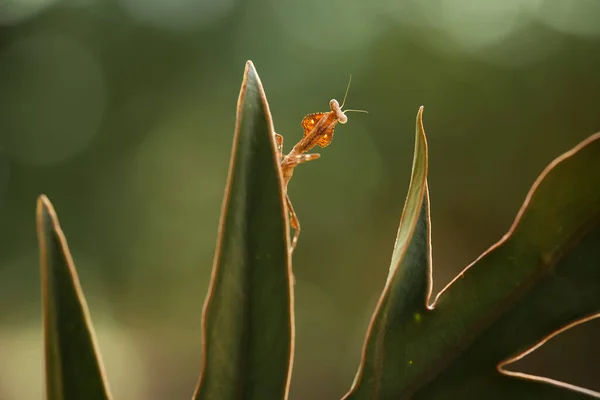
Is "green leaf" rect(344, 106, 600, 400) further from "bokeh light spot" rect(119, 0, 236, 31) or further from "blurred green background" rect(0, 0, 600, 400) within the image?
"bokeh light spot" rect(119, 0, 236, 31)

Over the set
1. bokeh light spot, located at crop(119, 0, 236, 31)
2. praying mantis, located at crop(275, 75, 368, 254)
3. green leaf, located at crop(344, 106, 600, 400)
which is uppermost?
bokeh light spot, located at crop(119, 0, 236, 31)

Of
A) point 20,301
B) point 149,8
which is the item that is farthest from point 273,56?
point 20,301

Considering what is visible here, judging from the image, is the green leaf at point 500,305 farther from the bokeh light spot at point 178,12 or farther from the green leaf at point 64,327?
the bokeh light spot at point 178,12

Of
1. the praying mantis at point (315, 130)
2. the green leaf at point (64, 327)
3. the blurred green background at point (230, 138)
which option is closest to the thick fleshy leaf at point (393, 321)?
the green leaf at point (64, 327)

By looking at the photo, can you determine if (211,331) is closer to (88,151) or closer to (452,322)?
(452,322)

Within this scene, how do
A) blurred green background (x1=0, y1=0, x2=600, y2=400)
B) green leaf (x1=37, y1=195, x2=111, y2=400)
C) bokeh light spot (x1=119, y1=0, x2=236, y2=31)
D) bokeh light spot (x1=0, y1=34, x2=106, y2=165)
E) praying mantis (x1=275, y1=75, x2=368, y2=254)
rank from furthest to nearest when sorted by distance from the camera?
bokeh light spot (x1=119, y1=0, x2=236, y2=31) < bokeh light spot (x1=0, y1=34, x2=106, y2=165) < blurred green background (x1=0, y1=0, x2=600, y2=400) < praying mantis (x1=275, y1=75, x2=368, y2=254) < green leaf (x1=37, y1=195, x2=111, y2=400)

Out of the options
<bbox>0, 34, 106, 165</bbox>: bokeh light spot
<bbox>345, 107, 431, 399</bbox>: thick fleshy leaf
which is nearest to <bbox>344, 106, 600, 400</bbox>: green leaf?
<bbox>345, 107, 431, 399</bbox>: thick fleshy leaf

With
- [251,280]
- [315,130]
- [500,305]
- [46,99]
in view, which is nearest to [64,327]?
[251,280]
